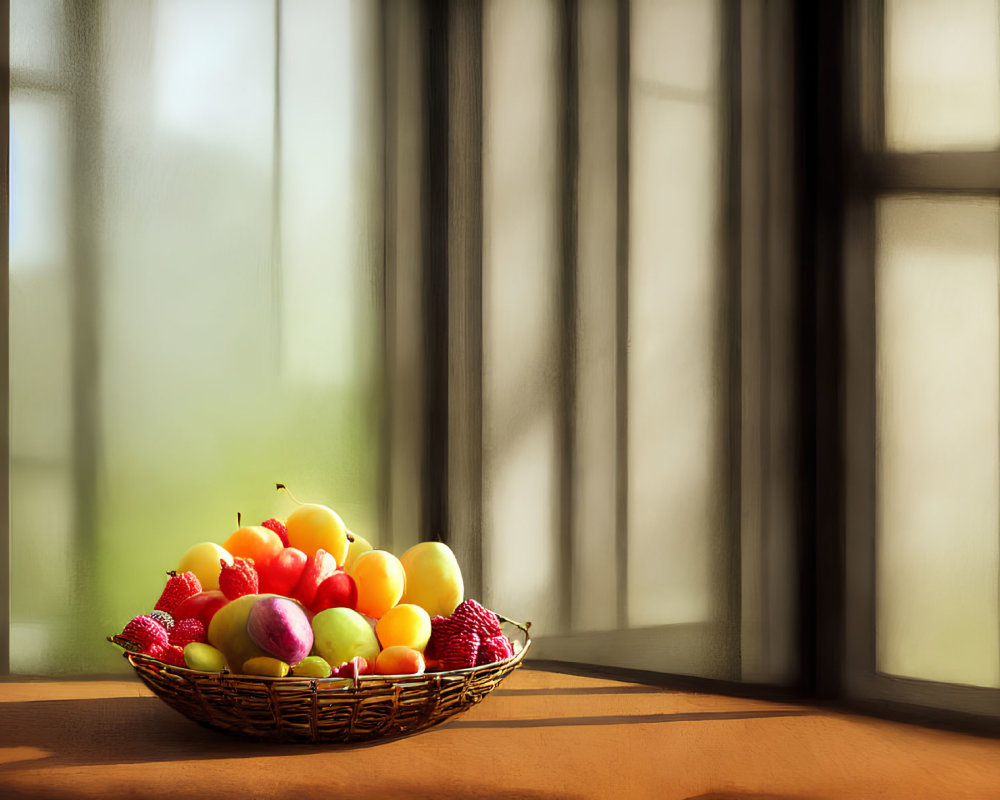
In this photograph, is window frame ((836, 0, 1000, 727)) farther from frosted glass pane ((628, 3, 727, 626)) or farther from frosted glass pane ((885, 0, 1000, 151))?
frosted glass pane ((628, 3, 727, 626))

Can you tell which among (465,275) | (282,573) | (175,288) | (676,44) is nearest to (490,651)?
(282,573)

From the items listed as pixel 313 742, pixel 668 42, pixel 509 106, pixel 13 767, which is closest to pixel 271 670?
pixel 313 742

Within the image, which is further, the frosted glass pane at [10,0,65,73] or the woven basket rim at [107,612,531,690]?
the frosted glass pane at [10,0,65,73]

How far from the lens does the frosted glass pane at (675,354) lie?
1335 mm

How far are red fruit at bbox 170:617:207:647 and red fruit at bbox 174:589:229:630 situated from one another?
0.01 metres

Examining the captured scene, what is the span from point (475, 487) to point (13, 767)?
2.38 ft

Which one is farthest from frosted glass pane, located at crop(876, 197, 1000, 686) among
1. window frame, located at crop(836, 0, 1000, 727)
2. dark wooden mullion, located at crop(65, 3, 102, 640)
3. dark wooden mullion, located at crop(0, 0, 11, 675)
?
dark wooden mullion, located at crop(0, 0, 11, 675)

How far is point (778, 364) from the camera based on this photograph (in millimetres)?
1286

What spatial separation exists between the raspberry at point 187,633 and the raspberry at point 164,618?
2.1 inches

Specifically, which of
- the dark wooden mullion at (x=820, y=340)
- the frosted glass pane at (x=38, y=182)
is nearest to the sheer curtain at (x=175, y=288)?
the frosted glass pane at (x=38, y=182)

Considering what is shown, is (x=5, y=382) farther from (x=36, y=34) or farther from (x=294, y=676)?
(x=294, y=676)

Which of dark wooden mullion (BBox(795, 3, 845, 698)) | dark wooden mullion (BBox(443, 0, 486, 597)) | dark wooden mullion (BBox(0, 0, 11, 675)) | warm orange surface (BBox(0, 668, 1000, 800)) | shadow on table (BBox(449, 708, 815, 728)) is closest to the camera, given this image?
warm orange surface (BBox(0, 668, 1000, 800))

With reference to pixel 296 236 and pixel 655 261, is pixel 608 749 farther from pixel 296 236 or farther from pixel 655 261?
pixel 296 236

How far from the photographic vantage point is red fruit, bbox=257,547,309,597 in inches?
42.4
